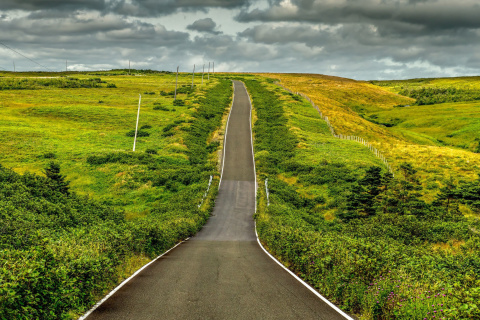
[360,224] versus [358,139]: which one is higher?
[358,139]

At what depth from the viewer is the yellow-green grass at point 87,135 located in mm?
41250

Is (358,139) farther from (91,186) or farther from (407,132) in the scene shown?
(91,186)

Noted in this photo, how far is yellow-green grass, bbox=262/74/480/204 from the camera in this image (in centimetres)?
4797

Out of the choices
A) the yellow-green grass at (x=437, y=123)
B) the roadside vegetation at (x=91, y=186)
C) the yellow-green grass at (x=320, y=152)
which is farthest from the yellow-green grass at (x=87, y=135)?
the yellow-green grass at (x=437, y=123)

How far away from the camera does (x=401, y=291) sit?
28.6ft

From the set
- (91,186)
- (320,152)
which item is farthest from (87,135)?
(320,152)

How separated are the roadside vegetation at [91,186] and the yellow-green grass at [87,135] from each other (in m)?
0.17

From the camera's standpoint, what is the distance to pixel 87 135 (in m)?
60.4

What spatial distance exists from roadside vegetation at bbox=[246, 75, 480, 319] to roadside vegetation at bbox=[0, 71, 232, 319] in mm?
6373

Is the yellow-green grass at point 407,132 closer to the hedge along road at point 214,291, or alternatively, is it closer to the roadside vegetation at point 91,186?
the roadside vegetation at point 91,186

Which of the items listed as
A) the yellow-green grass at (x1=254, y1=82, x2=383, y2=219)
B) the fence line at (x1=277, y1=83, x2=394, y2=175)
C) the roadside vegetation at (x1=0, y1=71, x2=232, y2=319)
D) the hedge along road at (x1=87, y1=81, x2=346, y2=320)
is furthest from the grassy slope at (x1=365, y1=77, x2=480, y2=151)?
the hedge along road at (x1=87, y1=81, x2=346, y2=320)

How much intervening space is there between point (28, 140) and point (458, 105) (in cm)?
11501

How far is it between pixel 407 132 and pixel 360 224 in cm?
6164

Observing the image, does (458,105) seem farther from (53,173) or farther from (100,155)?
(53,173)
